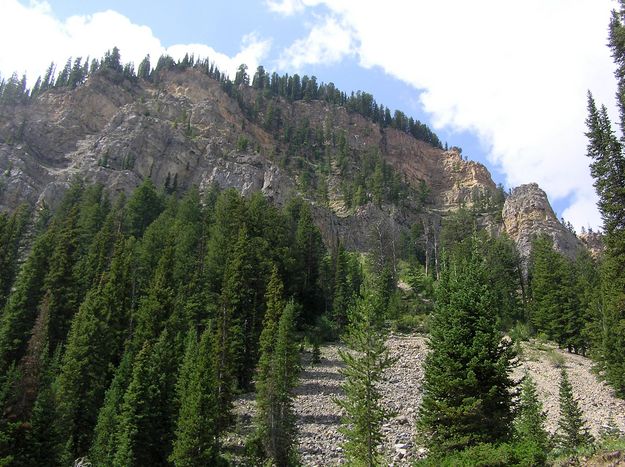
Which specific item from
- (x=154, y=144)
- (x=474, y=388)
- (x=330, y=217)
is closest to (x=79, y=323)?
(x=474, y=388)

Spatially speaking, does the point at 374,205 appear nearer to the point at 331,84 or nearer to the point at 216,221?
the point at 216,221

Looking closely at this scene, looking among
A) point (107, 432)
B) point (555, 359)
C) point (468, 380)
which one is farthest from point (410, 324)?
point (468, 380)

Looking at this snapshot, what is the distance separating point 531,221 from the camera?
114 m

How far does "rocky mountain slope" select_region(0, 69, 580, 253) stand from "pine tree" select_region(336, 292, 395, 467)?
7941 cm

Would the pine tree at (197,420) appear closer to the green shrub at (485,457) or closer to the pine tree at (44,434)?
the pine tree at (44,434)

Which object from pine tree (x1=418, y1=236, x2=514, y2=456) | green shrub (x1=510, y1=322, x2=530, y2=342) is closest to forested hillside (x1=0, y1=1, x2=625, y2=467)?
pine tree (x1=418, y1=236, x2=514, y2=456)

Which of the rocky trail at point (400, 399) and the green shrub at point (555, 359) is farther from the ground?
the green shrub at point (555, 359)

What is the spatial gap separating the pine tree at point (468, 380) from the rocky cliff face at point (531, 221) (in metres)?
92.8

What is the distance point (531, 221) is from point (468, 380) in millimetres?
104870

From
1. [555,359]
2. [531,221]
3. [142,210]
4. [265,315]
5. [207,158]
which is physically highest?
[207,158]

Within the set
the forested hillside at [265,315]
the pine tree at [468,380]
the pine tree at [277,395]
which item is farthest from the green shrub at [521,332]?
the pine tree at [468,380]

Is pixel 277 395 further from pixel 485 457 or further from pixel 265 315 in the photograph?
pixel 485 457

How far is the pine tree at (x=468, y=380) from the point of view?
19422mm

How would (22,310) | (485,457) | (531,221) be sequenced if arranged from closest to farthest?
(485,457) → (22,310) → (531,221)
